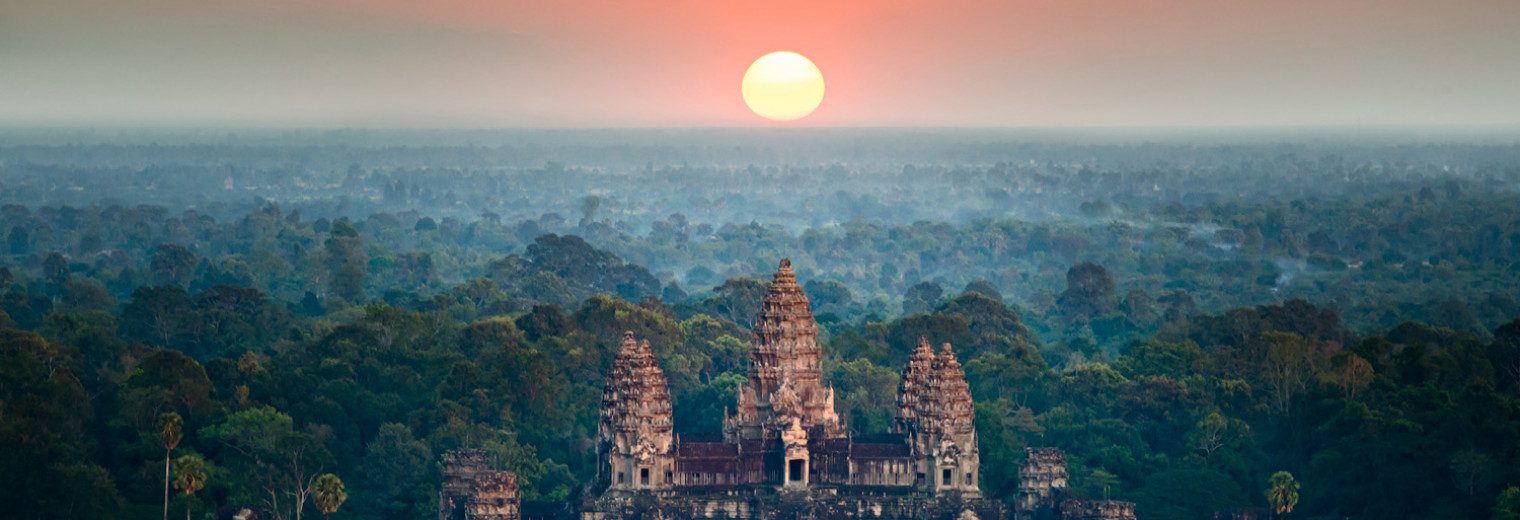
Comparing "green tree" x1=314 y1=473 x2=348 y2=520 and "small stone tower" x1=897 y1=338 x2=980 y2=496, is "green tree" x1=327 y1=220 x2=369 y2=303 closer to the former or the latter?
"green tree" x1=314 y1=473 x2=348 y2=520

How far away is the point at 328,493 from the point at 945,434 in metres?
17.0

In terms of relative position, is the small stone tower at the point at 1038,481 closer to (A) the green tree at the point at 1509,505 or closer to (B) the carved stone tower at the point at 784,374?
(B) the carved stone tower at the point at 784,374

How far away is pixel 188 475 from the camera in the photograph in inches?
2448

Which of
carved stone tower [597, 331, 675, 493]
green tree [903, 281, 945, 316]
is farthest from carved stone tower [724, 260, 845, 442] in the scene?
green tree [903, 281, 945, 316]

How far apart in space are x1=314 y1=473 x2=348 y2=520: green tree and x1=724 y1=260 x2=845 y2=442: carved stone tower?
38.2 feet

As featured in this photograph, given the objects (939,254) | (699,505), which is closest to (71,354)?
(699,505)

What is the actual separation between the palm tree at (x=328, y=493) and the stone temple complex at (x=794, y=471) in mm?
3129

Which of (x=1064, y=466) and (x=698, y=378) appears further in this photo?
(x=698, y=378)

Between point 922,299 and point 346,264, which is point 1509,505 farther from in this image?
point 346,264

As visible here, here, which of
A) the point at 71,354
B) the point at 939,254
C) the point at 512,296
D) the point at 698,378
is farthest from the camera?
the point at 939,254

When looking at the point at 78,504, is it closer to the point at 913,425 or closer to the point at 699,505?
the point at 699,505

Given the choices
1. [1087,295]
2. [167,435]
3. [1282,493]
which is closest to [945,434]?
[1282,493]

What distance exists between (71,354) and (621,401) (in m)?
27.5

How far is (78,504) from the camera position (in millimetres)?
63938
